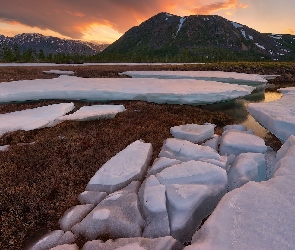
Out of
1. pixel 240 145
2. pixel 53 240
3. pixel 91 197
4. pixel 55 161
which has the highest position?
pixel 240 145

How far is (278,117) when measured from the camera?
8.79 metres

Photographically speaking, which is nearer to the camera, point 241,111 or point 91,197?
point 91,197

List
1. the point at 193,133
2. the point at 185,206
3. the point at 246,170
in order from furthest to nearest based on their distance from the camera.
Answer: the point at 193,133, the point at 246,170, the point at 185,206

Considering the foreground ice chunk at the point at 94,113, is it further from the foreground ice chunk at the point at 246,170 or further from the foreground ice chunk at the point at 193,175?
the foreground ice chunk at the point at 246,170

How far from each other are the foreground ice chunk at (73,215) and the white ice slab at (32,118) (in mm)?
5052

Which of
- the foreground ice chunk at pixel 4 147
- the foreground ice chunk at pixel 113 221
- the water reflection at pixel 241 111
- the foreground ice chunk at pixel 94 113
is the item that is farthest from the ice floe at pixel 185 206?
the water reflection at pixel 241 111

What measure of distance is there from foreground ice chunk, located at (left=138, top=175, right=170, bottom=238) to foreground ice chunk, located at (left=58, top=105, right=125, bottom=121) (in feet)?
18.9

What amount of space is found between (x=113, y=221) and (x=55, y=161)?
3.14 metres

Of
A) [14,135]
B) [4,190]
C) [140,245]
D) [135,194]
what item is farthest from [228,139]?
[14,135]

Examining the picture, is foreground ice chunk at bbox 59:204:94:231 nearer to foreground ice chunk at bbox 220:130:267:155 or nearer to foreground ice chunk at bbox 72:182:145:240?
foreground ice chunk at bbox 72:182:145:240

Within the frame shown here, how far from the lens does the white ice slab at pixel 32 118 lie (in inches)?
348

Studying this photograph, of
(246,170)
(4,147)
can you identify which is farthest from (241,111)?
(4,147)

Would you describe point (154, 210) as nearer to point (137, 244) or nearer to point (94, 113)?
point (137, 244)

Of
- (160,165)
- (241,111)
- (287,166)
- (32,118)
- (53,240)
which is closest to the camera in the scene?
(53,240)
